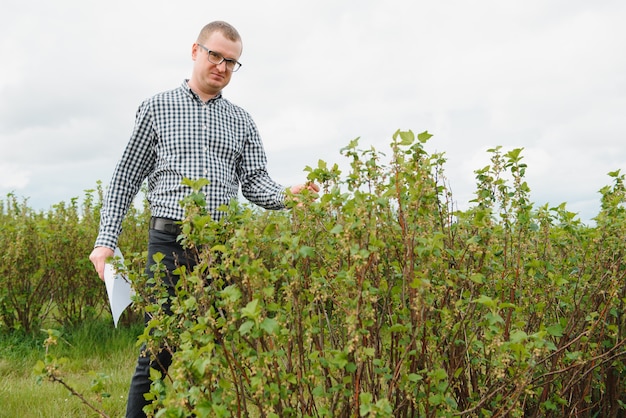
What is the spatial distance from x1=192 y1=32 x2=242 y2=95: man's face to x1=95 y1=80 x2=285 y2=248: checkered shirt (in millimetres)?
94

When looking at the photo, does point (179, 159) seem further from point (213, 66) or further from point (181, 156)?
point (213, 66)

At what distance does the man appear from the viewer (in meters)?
3.42

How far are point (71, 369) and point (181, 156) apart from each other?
3.06 m

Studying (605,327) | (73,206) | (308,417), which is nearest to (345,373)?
(308,417)

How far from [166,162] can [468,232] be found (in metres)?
1.76

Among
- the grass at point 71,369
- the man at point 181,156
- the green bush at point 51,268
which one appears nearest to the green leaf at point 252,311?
the man at point 181,156

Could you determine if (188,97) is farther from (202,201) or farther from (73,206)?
(73,206)

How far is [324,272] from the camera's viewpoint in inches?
96.0

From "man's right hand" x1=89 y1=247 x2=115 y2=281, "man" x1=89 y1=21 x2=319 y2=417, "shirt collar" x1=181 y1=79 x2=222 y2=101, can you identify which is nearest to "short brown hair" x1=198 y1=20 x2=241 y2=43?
"man" x1=89 y1=21 x2=319 y2=417

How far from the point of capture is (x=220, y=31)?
354 centimetres

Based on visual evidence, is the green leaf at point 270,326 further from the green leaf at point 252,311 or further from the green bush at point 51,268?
the green bush at point 51,268

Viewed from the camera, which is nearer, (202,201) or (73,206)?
(202,201)

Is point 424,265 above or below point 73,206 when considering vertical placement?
below

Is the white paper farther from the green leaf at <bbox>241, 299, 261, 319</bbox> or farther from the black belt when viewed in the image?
the green leaf at <bbox>241, 299, 261, 319</bbox>
